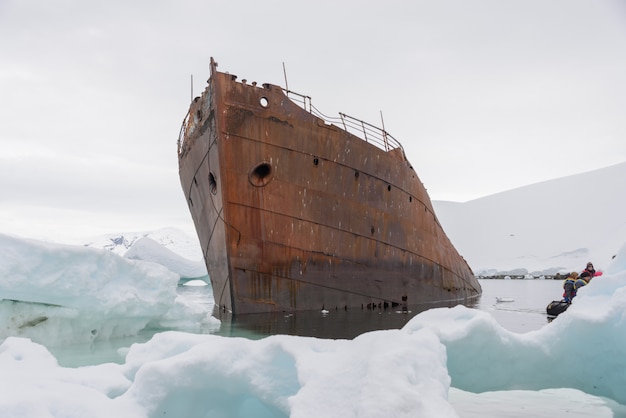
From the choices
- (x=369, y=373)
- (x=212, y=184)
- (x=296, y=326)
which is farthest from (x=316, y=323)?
(x=369, y=373)

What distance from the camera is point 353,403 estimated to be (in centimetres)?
212

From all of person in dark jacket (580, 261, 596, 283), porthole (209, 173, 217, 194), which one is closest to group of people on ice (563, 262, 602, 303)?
person in dark jacket (580, 261, 596, 283)

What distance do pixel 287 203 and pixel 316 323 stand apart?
2.58m

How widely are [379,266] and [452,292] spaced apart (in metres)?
4.92

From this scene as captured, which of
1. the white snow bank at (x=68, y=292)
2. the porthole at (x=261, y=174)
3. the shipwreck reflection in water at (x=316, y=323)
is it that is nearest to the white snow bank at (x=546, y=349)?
the shipwreck reflection in water at (x=316, y=323)

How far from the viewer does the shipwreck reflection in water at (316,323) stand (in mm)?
7184

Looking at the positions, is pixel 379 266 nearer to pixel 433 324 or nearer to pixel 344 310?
pixel 344 310

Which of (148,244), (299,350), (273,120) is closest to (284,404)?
(299,350)

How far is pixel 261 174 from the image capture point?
963 centimetres

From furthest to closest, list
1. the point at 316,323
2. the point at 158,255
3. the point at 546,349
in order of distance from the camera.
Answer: the point at 158,255 → the point at 316,323 → the point at 546,349

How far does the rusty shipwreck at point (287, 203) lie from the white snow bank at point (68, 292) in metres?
2.27

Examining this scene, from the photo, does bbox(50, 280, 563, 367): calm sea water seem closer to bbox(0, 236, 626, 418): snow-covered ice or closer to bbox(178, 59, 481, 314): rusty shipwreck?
bbox(178, 59, 481, 314): rusty shipwreck

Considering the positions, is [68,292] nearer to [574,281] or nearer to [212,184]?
[212,184]

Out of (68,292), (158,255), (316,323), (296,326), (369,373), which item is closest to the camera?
(369,373)
